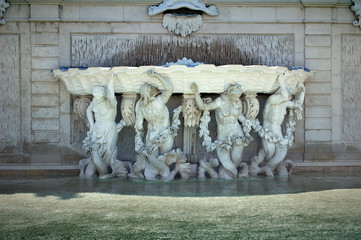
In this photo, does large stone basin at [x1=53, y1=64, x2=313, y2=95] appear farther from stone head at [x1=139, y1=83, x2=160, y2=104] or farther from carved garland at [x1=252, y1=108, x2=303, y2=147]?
carved garland at [x1=252, y1=108, x2=303, y2=147]

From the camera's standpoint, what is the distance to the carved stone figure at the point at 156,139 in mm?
7402

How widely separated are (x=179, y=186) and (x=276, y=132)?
2.30 meters

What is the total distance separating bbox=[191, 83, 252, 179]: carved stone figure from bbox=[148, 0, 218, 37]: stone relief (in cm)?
192

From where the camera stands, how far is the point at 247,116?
8.06 metres

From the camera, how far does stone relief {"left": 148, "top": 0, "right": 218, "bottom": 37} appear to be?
29.3ft

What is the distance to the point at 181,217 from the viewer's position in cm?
464

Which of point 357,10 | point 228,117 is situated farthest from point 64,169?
point 357,10

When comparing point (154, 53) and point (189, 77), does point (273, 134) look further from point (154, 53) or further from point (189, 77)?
point (154, 53)

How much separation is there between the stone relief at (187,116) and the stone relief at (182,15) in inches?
71.2

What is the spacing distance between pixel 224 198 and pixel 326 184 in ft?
6.52

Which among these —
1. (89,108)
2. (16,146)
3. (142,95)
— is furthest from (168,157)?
(16,146)

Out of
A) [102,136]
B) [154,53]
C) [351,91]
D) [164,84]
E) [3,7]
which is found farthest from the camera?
[351,91]

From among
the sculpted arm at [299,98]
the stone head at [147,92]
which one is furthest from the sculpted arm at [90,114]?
the sculpted arm at [299,98]

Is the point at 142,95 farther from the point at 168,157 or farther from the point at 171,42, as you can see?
the point at 171,42
